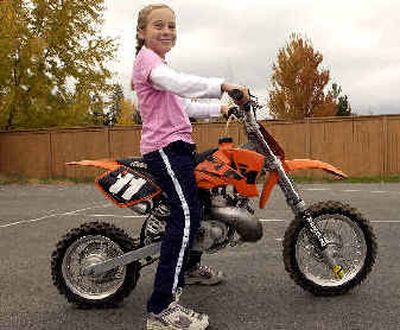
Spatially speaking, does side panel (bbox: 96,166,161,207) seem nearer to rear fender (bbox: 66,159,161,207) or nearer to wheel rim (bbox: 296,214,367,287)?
rear fender (bbox: 66,159,161,207)

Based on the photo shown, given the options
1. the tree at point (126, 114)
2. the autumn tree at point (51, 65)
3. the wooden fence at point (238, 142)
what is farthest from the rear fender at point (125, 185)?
the tree at point (126, 114)

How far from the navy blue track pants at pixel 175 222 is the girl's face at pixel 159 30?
63 cm

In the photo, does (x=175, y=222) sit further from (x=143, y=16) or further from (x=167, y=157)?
(x=143, y=16)

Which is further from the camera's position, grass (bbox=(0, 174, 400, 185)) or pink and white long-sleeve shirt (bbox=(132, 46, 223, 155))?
grass (bbox=(0, 174, 400, 185))

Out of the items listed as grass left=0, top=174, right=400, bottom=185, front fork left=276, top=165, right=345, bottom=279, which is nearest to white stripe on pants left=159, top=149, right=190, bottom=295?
front fork left=276, top=165, right=345, bottom=279

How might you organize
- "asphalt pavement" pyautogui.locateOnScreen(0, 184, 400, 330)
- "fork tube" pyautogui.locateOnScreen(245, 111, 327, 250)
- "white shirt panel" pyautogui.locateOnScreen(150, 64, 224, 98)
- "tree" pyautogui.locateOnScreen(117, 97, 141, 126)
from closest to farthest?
"white shirt panel" pyautogui.locateOnScreen(150, 64, 224, 98) < "asphalt pavement" pyautogui.locateOnScreen(0, 184, 400, 330) < "fork tube" pyautogui.locateOnScreen(245, 111, 327, 250) < "tree" pyautogui.locateOnScreen(117, 97, 141, 126)

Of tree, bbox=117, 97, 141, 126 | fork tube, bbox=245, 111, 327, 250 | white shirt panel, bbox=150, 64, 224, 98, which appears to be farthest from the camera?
tree, bbox=117, 97, 141, 126

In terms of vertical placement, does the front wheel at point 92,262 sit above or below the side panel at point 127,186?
below

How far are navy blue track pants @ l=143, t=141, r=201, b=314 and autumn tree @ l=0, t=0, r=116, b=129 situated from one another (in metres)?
22.7

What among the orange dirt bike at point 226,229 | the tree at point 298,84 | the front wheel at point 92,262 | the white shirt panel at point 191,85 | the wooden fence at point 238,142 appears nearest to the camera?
the white shirt panel at point 191,85

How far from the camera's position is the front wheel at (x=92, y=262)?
412cm

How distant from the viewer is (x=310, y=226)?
4113 millimetres

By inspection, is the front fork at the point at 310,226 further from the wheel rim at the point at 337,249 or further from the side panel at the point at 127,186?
the side panel at the point at 127,186

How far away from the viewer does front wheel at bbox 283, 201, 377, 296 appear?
165 inches
